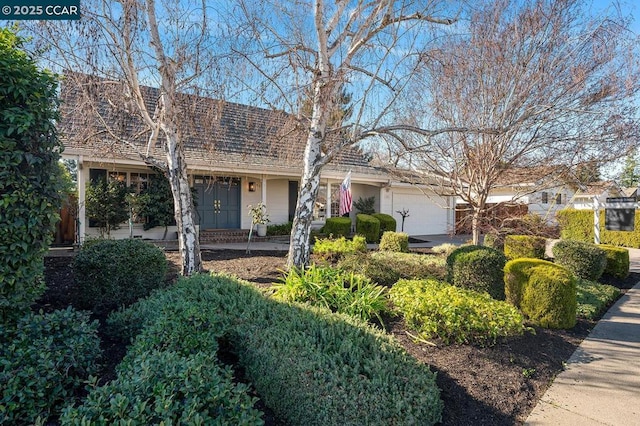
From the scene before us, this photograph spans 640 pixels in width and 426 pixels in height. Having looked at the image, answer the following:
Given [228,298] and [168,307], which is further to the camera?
[228,298]

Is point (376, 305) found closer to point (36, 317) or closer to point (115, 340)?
point (115, 340)

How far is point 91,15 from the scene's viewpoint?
17.4 feet

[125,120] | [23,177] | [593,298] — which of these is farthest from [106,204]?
[593,298]

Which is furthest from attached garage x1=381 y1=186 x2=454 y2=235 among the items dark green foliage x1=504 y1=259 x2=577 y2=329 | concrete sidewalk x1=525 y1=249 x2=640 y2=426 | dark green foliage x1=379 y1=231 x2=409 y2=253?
concrete sidewalk x1=525 y1=249 x2=640 y2=426

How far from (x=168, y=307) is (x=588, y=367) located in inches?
172

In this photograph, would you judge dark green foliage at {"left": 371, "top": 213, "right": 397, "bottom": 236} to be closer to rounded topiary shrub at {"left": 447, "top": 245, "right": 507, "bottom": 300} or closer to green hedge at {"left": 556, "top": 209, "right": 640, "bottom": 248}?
green hedge at {"left": 556, "top": 209, "right": 640, "bottom": 248}

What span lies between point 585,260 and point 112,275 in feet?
30.1

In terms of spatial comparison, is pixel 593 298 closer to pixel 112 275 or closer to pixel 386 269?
pixel 386 269

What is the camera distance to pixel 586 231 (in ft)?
54.5

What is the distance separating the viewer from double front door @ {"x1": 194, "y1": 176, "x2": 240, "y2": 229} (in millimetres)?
13516

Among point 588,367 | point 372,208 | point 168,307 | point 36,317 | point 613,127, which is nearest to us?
point 36,317

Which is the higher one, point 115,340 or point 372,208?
point 372,208

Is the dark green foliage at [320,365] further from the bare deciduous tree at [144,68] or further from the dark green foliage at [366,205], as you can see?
the dark green foliage at [366,205]

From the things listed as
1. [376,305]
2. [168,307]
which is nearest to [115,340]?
[168,307]
